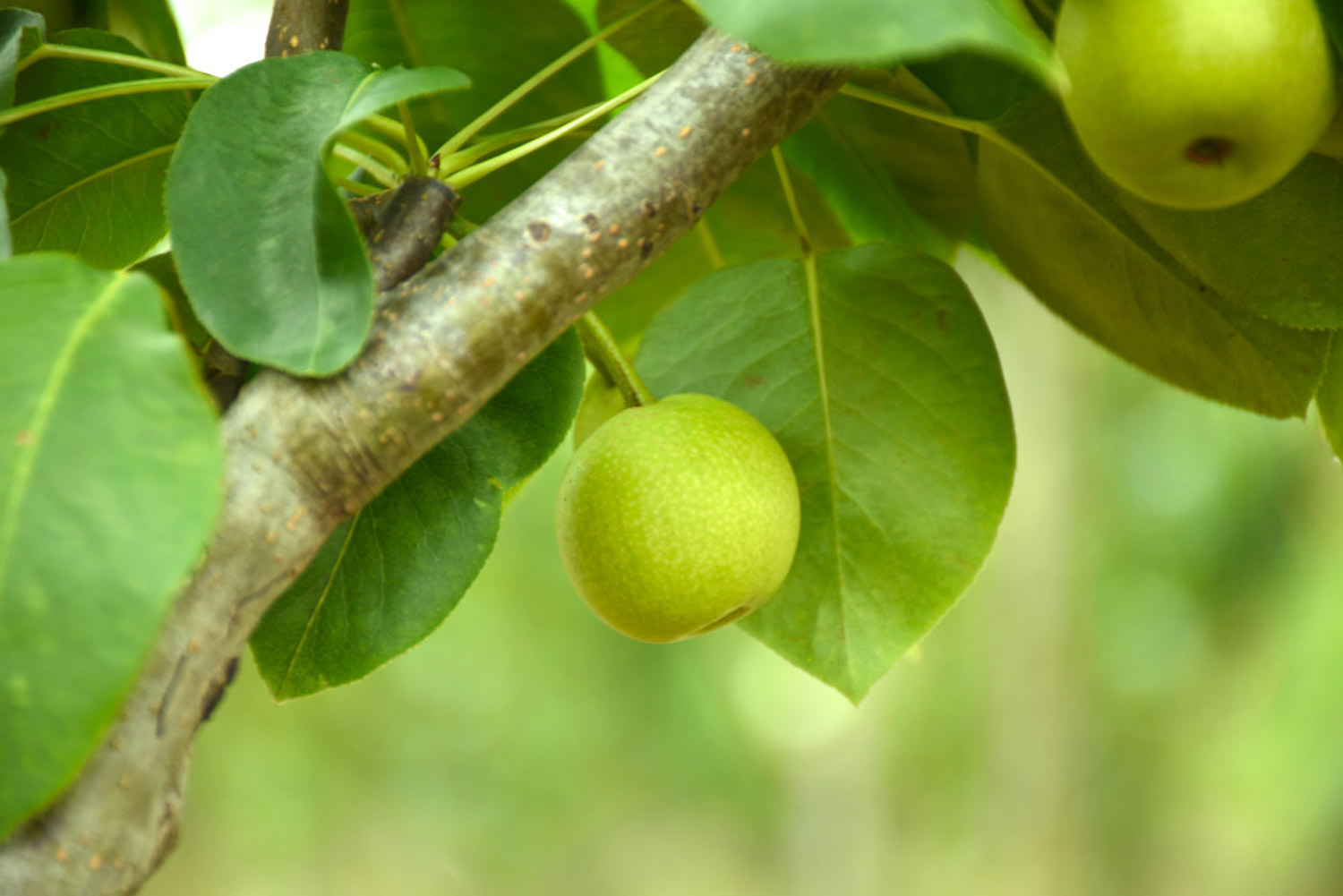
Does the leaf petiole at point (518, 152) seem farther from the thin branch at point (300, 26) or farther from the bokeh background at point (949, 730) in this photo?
the bokeh background at point (949, 730)

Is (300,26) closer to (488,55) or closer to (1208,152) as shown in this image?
(488,55)

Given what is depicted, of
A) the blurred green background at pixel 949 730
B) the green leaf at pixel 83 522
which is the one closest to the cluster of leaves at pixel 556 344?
the green leaf at pixel 83 522

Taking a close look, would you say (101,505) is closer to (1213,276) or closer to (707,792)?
(1213,276)

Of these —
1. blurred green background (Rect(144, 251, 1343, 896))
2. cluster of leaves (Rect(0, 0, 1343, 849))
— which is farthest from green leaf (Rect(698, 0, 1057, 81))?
blurred green background (Rect(144, 251, 1343, 896))

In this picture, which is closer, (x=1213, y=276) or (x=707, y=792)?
(x=1213, y=276)

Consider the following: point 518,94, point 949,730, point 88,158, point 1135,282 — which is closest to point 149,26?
point 88,158

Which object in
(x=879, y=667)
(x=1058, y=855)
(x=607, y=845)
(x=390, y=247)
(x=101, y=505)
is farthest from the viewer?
(x=607, y=845)

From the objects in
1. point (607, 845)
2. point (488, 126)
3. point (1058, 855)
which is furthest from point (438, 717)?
point (488, 126)
